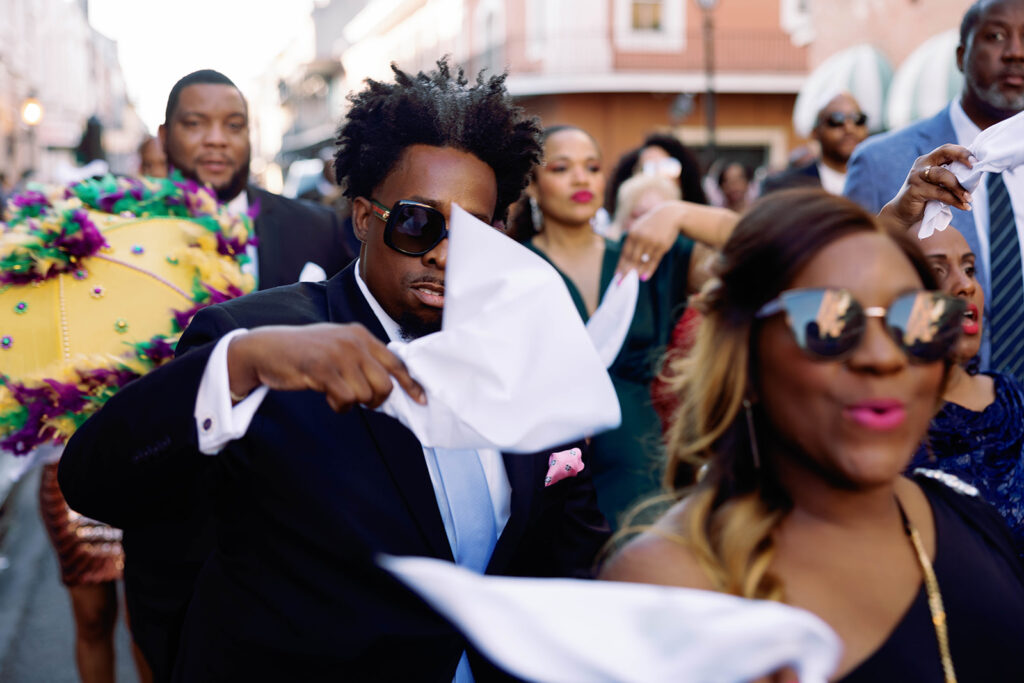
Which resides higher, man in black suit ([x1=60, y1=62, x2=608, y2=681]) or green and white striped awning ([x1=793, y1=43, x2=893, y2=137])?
green and white striped awning ([x1=793, y1=43, x2=893, y2=137])

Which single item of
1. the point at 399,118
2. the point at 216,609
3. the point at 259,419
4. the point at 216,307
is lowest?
the point at 216,609

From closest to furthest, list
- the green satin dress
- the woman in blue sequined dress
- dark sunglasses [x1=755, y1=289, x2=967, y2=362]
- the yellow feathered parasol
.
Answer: dark sunglasses [x1=755, y1=289, x2=967, y2=362]
the woman in blue sequined dress
the yellow feathered parasol
the green satin dress

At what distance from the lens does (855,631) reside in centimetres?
174

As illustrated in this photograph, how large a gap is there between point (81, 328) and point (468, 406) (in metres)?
1.77

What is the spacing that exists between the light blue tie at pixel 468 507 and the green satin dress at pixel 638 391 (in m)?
2.01

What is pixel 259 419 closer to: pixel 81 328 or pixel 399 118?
pixel 399 118

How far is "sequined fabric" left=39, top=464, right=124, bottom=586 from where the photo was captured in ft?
14.8

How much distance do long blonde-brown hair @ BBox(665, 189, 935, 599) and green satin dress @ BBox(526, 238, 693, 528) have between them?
2479 mm

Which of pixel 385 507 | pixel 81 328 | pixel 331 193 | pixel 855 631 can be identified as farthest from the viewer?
pixel 331 193

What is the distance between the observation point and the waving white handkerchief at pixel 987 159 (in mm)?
2670

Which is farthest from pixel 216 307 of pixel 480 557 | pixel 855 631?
pixel 855 631

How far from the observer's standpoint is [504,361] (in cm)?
181

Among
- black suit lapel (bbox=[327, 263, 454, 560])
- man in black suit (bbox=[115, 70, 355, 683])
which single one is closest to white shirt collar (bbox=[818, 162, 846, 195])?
man in black suit (bbox=[115, 70, 355, 683])

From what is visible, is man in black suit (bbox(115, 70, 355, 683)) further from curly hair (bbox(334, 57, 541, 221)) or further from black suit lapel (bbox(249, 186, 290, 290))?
Result: curly hair (bbox(334, 57, 541, 221))
